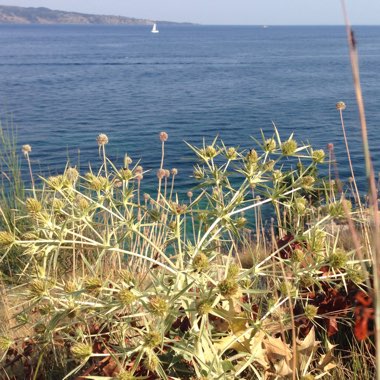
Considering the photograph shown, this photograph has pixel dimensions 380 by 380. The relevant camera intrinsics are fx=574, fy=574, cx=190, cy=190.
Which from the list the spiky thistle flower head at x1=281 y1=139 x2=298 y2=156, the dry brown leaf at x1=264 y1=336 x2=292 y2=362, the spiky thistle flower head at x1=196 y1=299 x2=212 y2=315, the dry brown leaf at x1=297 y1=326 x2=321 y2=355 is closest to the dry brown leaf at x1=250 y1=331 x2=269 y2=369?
the dry brown leaf at x1=264 y1=336 x2=292 y2=362

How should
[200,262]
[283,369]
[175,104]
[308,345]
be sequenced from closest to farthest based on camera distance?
1. [200,262]
2. [283,369]
3. [308,345]
4. [175,104]

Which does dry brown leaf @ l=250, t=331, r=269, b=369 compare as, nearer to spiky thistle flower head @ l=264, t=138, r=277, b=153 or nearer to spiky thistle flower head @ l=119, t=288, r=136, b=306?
spiky thistle flower head @ l=119, t=288, r=136, b=306

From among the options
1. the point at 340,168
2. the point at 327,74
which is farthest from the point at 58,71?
the point at 340,168

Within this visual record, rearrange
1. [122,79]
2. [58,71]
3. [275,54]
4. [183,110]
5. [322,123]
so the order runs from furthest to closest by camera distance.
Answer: [275,54]
[58,71]
[122,79]
[183,110]
[322,123]

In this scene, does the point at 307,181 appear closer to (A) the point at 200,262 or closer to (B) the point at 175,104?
(A) the point at 200,262

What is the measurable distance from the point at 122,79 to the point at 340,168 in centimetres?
2511

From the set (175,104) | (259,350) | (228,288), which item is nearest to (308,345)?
(259,350)

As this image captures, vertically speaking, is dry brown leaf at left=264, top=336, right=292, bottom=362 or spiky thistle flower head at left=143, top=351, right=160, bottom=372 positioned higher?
spiky thistle flower head at left=143, top=351, right=160, bottom=372

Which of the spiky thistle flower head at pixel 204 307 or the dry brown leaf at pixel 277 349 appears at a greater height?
the spiky thistle flower head at pixel 204 307

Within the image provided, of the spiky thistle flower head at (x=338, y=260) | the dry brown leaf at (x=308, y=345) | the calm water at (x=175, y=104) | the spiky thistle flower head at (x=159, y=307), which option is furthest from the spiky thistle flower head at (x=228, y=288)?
the calm water at (x=175, y=104)

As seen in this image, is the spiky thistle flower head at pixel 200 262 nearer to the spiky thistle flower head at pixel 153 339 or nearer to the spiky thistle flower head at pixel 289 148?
the spiky thistle flower head at pixel 153 339

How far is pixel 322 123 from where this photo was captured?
23109 mm

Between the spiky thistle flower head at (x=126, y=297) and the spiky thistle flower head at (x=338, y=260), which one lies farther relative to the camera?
Result: the spiky thistle flower head at (x=338, y=260)

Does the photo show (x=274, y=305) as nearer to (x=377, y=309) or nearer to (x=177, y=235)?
(x=177, y=235)
